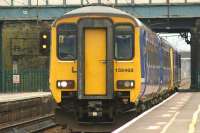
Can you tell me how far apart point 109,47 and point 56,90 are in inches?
68.8

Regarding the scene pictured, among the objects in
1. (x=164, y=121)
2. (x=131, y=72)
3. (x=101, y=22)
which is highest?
(x=101, y=22)

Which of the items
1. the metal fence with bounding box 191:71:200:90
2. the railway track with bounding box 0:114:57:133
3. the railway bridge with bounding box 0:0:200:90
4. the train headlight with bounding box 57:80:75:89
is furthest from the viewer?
the metal fence with bounding box 191:71:200:90

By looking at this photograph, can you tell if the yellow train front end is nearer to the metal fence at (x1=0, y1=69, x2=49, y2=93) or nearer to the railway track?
the railway track

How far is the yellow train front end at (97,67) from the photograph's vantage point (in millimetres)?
17531

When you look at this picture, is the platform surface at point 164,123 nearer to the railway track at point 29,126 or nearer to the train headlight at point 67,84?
the train headlight at point 67,84

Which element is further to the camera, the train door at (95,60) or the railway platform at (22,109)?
the railway platform at (22,109)

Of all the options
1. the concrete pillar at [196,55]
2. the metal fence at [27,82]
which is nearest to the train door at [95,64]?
the metal fence at [27,82]

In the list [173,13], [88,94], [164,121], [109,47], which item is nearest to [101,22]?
[109,47]

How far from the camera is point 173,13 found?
53.1m

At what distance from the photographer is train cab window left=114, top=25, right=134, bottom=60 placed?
17.8 meters

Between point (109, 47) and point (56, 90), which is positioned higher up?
point (109, 47)

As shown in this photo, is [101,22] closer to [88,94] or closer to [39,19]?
[88,94]

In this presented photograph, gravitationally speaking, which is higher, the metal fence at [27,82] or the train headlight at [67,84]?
the train headlight at [67,84]

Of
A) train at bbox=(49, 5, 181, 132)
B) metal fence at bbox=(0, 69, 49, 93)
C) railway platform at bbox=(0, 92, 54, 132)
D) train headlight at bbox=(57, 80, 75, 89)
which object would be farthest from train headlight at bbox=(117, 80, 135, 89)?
metal fence at bbox=(0, 69, 49, 93)
